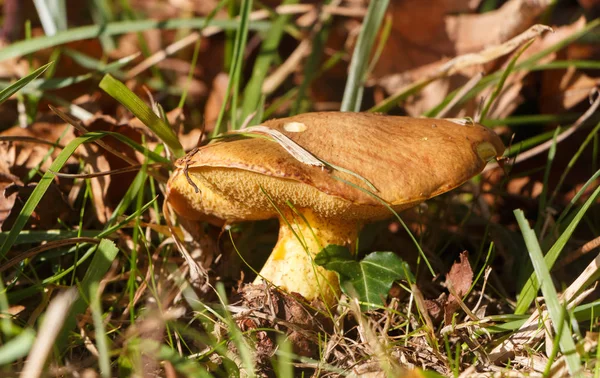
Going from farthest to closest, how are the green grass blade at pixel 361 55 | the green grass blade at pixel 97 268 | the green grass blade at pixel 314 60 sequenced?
1. the green grass blade at pixel 314 60
2. the green grass blade at pixel 361 55
3. the green grass blade at pixel 97 268

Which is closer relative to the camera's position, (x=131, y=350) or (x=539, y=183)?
(x=131, y=350)

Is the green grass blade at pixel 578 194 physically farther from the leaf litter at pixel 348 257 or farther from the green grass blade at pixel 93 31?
the green grass blade at pixel 93 31

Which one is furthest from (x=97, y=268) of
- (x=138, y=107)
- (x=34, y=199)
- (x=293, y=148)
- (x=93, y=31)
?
(x=93, y=31)

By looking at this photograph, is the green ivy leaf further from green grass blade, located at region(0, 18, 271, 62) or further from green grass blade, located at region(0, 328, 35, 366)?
green grass blade, located at region(0, 18, 271, 62)

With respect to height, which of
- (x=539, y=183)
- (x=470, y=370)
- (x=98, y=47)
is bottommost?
(x=539, y=183)

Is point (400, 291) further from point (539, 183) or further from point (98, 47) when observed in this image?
point (98, 47)

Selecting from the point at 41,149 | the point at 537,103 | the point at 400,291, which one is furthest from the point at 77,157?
the point at 537,103

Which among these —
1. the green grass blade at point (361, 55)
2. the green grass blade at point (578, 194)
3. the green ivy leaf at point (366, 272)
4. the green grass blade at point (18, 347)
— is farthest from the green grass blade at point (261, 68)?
the green grass blade at point (18, 347)
